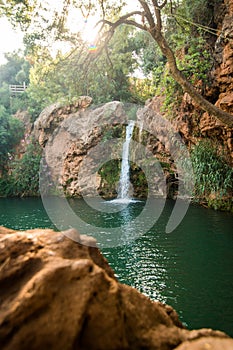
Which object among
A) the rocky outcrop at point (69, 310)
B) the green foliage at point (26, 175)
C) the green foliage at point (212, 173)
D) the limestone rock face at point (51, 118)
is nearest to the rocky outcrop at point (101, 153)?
the limestone rock face at point (51, 118)

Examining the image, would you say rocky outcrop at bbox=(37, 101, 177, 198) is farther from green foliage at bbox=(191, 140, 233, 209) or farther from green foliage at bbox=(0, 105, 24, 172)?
green foliage at bbox=(191, 140, 233, 209)

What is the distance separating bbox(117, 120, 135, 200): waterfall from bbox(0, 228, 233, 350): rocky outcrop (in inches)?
564

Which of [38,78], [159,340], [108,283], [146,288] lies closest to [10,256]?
[108,283]

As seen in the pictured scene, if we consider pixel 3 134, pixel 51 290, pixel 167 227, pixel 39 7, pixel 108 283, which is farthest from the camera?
pixel 3 134

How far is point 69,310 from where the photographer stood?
1673 mm

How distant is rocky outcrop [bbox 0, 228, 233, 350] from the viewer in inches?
63.1

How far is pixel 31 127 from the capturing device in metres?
22.7

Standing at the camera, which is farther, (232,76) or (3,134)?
(3,134)

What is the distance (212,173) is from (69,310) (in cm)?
988

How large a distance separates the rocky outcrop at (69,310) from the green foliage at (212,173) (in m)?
9.08

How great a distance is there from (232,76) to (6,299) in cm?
953

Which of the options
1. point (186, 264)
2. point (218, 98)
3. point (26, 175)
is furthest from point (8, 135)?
point (186, 264)

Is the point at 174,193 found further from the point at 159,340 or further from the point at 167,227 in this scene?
the point at 159,340

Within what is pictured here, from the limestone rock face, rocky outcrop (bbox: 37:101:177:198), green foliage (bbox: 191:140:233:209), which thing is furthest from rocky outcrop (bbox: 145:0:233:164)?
the limestone rock face
